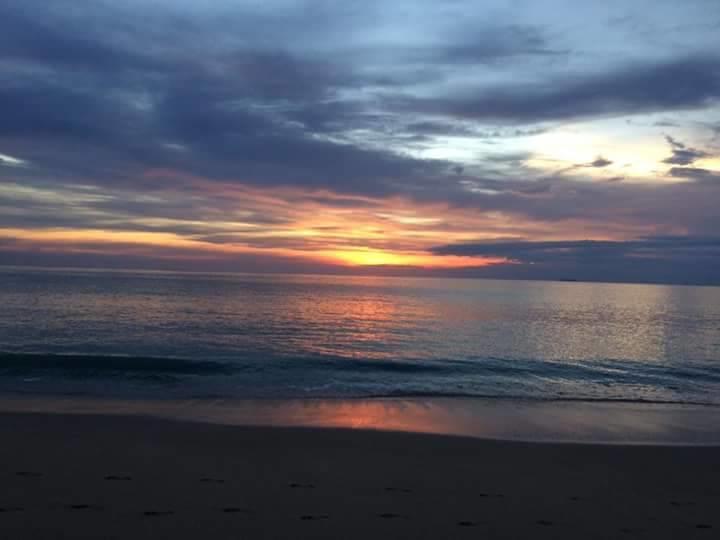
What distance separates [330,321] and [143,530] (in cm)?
4129

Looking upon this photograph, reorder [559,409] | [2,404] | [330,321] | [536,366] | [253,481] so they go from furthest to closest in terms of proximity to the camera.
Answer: [330,321] → [536,366] → [559,409] → [2,404] → [253,481]

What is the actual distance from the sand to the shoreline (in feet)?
3.54

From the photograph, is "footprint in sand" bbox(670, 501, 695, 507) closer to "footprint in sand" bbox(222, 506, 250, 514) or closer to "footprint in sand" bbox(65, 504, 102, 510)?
"footprint in sand" bbox(222, 506, 250, 514)

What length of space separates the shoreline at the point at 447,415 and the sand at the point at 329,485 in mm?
1079

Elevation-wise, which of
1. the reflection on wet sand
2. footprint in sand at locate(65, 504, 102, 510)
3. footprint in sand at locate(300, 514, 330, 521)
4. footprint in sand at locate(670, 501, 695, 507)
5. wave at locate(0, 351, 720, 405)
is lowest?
wave at locate(0, 351, 720, 405)

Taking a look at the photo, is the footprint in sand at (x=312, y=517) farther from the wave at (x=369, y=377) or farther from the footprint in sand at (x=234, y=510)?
the wave at (x=369, y=377)

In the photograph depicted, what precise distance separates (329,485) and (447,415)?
7894mm

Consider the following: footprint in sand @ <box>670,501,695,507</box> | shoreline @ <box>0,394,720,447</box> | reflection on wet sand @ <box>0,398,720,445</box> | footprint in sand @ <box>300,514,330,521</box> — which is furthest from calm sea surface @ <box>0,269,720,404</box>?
footprint in sand @ <box>300,514,330,521</box>

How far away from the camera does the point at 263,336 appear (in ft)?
116

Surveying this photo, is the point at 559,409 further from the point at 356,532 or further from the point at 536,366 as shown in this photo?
the point at 356,532

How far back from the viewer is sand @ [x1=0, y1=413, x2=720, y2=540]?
717 centimetres

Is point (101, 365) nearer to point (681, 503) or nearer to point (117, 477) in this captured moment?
point (117, 477)

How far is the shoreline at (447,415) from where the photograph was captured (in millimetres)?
14008

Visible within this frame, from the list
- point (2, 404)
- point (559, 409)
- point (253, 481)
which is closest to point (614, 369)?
point (559, 409)
